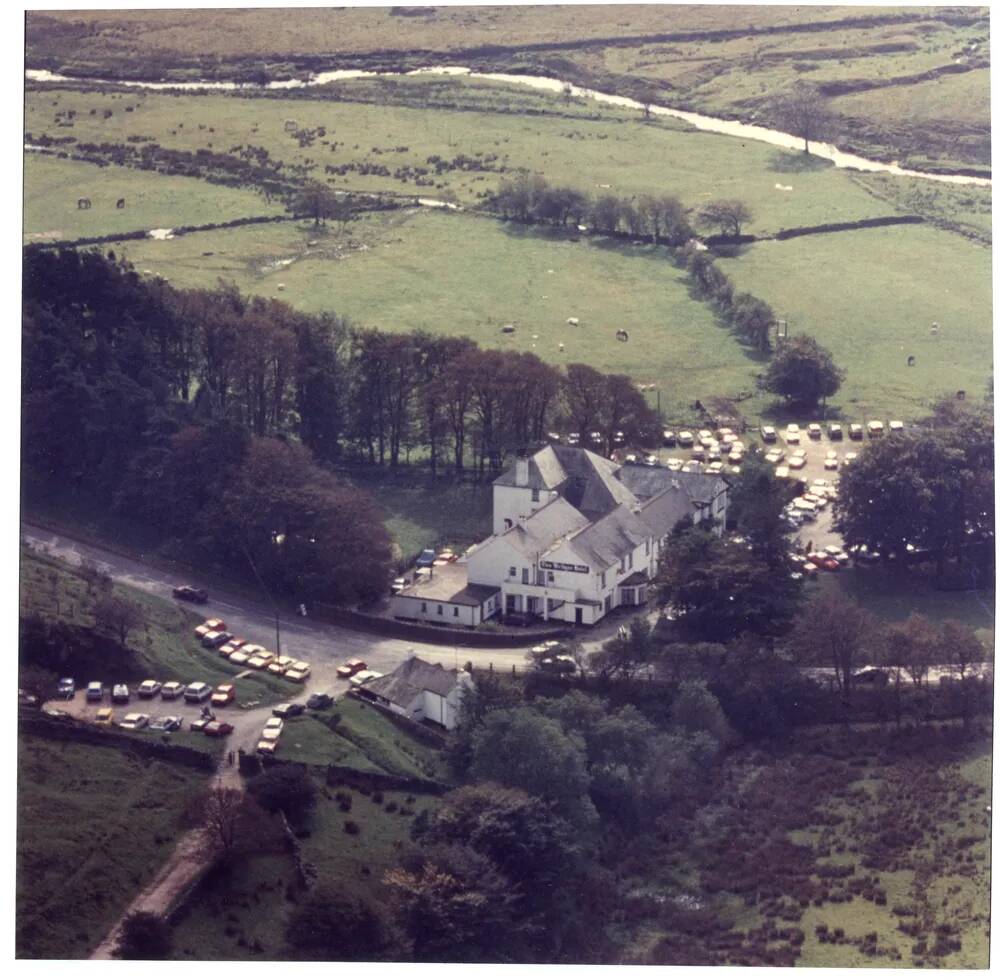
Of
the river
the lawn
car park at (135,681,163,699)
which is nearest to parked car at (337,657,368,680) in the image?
car park at (135,681,163,699)

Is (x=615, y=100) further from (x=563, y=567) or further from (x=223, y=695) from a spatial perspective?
(x=223, y=695)

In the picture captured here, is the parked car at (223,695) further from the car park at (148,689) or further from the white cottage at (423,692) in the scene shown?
the white cottage at (423,692)

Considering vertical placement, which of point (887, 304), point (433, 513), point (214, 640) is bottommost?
point (214, 640)

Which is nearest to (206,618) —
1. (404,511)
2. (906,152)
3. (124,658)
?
(124,658)

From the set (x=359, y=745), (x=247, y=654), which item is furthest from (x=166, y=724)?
(x=247, y=654)

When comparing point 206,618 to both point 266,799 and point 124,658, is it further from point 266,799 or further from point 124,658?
point 266,799

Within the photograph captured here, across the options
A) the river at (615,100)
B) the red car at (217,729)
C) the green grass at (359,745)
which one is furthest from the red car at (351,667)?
the river at (615,100)

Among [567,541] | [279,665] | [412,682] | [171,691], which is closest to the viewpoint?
[171,691]
